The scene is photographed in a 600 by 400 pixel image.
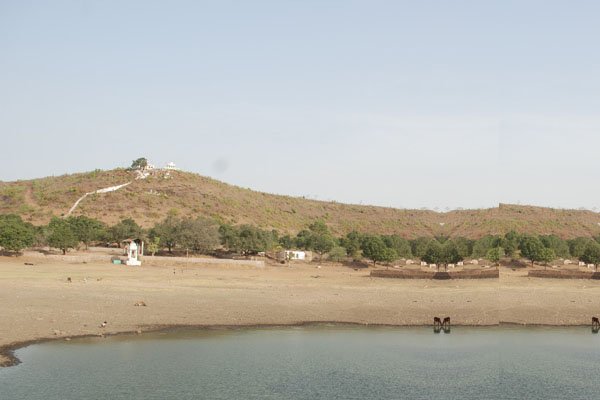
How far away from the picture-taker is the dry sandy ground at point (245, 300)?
43.0 meters

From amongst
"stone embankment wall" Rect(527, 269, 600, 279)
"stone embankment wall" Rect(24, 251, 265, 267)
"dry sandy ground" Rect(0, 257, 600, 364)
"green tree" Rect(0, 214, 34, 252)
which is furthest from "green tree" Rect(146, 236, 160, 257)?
"stone embankment wall" Rect(527, 269, 600, 279)

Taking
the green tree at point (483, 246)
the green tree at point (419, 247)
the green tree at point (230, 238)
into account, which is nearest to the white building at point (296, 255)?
the green tree at point (230, 238)

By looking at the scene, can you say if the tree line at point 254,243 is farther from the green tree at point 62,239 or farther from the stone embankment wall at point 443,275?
the stone embankment wall at point 443,275

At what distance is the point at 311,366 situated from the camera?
34469mm

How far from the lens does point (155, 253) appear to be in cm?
9519

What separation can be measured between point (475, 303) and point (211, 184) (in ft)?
394

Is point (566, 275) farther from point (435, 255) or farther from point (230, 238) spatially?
point (230, 238)

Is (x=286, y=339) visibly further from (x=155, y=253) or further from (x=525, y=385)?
(x=155, y=253)

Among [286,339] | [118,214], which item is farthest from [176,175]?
[286,339]

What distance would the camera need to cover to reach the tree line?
86.1m

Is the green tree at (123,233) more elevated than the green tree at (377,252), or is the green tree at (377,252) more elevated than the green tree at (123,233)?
the green tree at (123,233)

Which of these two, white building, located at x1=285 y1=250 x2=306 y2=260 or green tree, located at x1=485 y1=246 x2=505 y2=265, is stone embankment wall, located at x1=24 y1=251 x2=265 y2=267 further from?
green tree, located at x1=485 y1=246 x2=505 y2=265

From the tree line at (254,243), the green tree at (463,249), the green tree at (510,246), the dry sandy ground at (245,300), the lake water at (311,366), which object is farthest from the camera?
the green tree at (510,246)

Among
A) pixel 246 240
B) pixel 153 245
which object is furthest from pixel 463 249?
pixel 153 245
